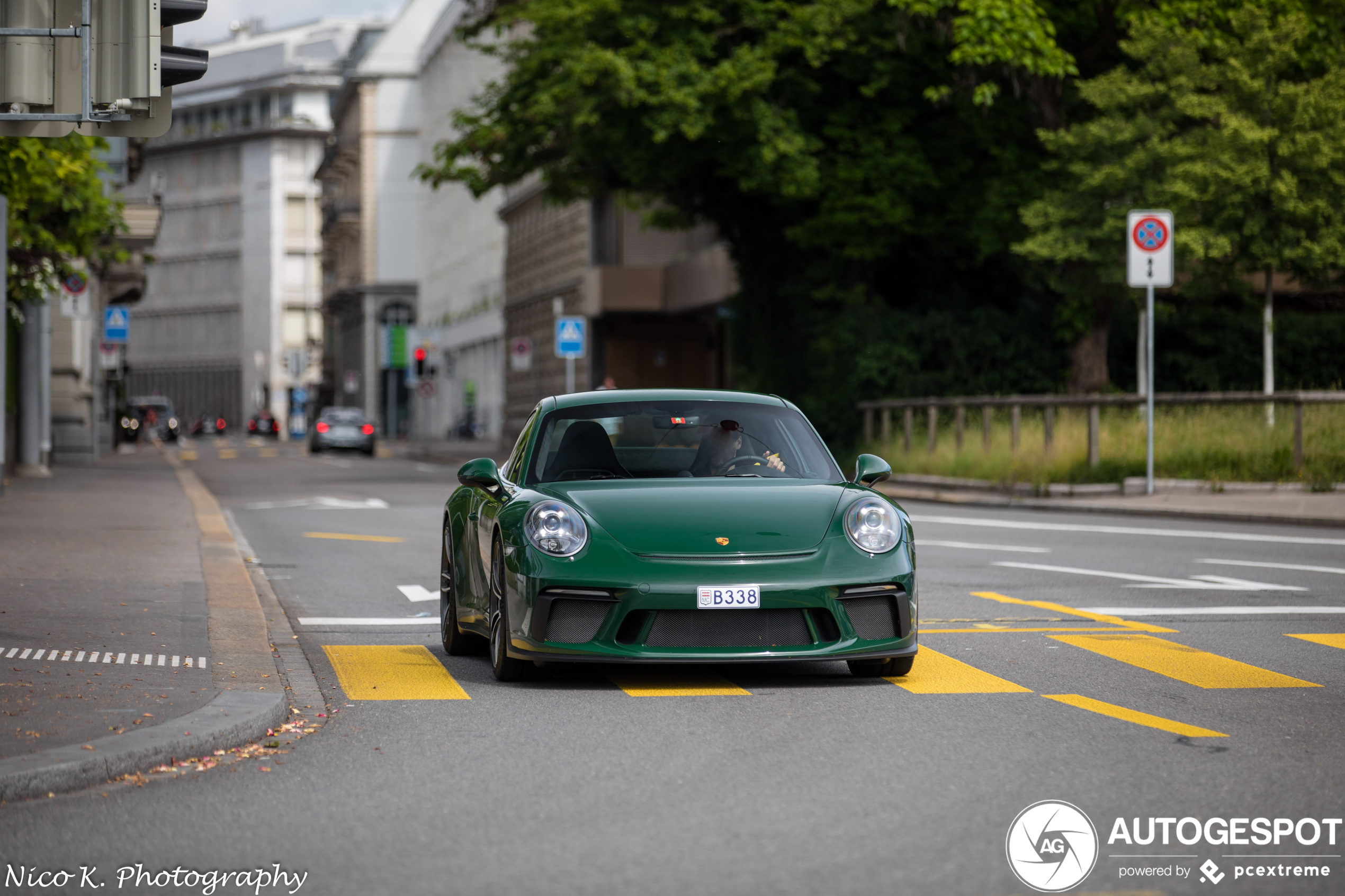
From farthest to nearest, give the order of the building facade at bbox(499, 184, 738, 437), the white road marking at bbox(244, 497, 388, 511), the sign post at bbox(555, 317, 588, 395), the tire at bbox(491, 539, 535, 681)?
the building facade at bbox(499, 184, 738, 437)
the sign post at bbox(555, 317, 588, 395)
the white road marking at bbox(244, 497, 388, 511)
the tire at bbox(491, 539, 535, 681)

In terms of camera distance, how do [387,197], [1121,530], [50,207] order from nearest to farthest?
[1121,530] → [50,207] → [387,197]

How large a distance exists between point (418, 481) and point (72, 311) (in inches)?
272

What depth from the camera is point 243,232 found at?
140 meters

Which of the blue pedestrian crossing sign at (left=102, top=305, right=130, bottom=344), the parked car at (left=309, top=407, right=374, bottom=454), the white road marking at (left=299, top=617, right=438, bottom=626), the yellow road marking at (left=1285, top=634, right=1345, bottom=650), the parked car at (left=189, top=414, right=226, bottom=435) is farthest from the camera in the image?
the parked car at (left=189, top=414, right=226, bottom=435)

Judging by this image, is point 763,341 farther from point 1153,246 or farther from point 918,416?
point 1153,246

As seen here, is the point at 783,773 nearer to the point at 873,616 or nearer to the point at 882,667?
the point at 873,616

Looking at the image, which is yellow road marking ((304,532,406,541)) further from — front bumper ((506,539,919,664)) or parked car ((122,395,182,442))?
parked car ((122,395,182,442))

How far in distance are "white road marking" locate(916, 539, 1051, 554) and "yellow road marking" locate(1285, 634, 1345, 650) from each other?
6.10 metres

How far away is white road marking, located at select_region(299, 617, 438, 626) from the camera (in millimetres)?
11305

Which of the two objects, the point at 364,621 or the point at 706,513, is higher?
the point at 706,513

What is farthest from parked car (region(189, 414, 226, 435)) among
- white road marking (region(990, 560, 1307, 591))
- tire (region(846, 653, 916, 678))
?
tire (region(846, 653, 916, 678))

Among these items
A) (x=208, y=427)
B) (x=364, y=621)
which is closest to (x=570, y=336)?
(x=364, y=621)

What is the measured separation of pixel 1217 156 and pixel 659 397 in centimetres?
2001

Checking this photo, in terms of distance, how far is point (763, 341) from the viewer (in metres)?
37.6
